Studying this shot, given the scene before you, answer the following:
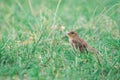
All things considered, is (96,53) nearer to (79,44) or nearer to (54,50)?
(79,44)

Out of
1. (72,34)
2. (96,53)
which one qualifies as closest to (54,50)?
(72,34)

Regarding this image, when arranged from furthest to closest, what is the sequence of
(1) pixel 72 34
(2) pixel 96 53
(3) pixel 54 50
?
(1) pixel 72 34, (3) pixel 54 50, (2) pixel 96 53

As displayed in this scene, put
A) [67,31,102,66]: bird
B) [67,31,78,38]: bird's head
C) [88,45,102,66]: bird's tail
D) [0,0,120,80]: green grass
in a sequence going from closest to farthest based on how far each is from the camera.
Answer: [0,0,120,80]: green grass, [88,45,102,66]: bird's tail, [67,31,102,66]: bird, [67,31,78,38]: bird's head

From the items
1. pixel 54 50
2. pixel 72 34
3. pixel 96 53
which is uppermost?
pixel 72 34

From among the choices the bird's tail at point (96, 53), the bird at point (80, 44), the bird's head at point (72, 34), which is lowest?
the bird's tail at point (96, 53)

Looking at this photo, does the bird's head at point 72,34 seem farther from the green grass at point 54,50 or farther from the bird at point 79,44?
the green grass at point 54,50

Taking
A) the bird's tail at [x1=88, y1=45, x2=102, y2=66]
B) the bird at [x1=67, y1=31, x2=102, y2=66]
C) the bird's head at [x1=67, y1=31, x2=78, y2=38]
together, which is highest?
the bird's head at [x1=67, y1=31, x2=78, y2=38]

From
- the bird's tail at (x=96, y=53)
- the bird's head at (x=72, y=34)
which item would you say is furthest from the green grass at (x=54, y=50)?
the bird's head at (x=72, y=34)

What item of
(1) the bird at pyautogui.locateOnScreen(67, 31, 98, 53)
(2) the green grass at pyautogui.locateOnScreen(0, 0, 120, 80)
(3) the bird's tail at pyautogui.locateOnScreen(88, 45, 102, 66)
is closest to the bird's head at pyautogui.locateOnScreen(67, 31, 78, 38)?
(1) the bird at pyautogui.locateOnScreen(67, 31, 98, 53)

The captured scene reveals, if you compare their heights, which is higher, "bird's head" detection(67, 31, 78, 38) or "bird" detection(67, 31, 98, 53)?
"bird's head" detection(67, 31, 78, 38)

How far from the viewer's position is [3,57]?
269 inches

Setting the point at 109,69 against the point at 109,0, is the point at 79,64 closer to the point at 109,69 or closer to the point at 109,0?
the point at 109,69

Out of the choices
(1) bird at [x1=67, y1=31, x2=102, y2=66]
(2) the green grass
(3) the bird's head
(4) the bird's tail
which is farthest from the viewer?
(3) the bird's head

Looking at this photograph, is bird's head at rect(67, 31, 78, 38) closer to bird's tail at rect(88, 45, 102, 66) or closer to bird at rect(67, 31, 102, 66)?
bird at rect(67, 31, 102, 66)
